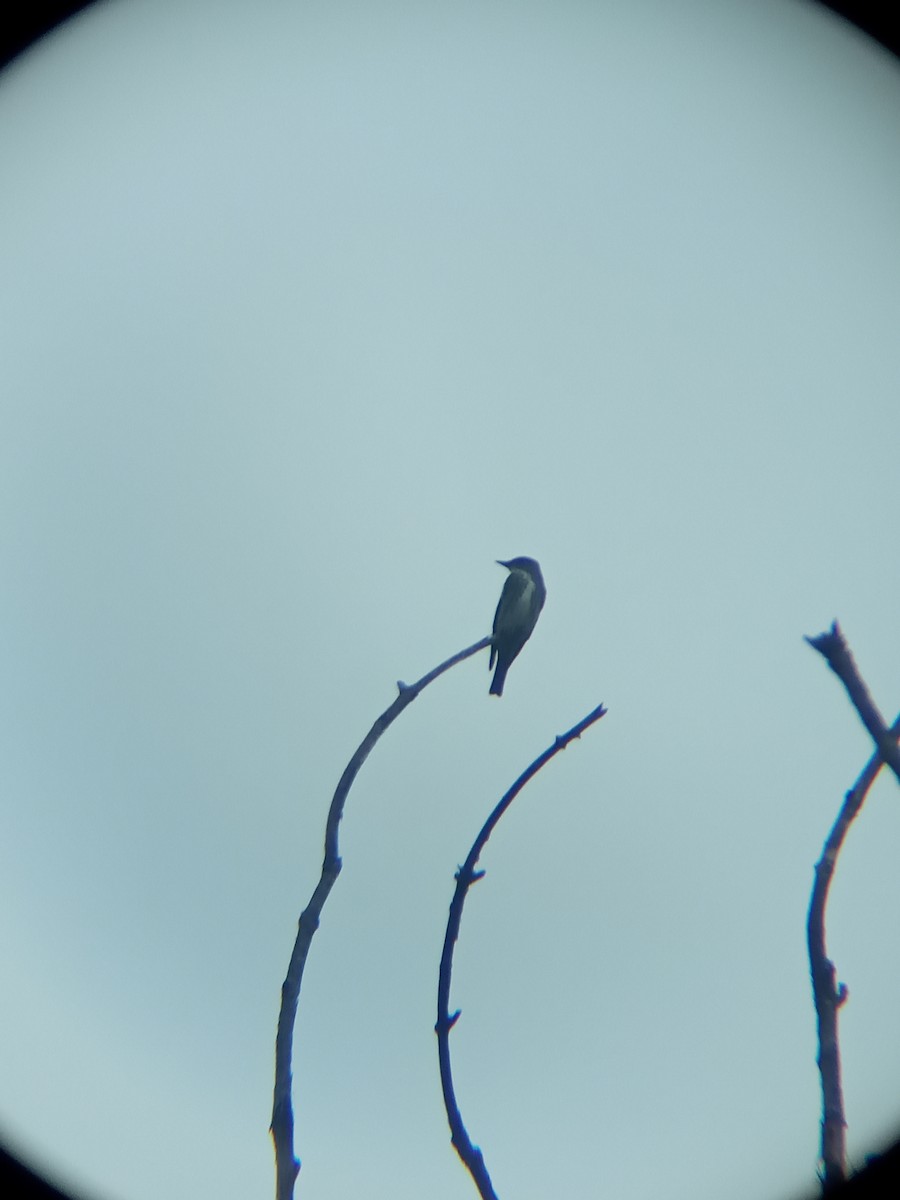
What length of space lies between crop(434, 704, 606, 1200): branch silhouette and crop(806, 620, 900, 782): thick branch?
129cm

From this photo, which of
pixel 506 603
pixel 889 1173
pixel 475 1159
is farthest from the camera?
pixel 506 603

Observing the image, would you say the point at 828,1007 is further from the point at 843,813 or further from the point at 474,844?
the point at 474,844

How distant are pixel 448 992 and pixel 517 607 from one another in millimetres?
6213

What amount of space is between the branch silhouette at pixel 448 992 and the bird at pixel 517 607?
512cm

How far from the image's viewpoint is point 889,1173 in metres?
2.14

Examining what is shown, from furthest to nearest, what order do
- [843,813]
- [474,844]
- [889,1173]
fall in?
[474,844] → [889,1173] → [843,813]

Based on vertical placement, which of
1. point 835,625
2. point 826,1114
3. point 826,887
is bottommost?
point 826,1114

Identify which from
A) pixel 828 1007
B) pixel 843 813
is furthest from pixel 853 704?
pixel 828 1007

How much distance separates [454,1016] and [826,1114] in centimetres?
113

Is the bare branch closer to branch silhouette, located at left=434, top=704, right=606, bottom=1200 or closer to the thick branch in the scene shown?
the thick branch

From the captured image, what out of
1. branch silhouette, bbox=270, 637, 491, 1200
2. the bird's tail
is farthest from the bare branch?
the bird's tail

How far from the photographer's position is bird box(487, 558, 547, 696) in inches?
315

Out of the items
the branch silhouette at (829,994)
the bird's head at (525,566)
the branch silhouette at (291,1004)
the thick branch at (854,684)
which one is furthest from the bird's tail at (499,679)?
the thick branch at (854,684)

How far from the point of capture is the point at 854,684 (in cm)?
176
